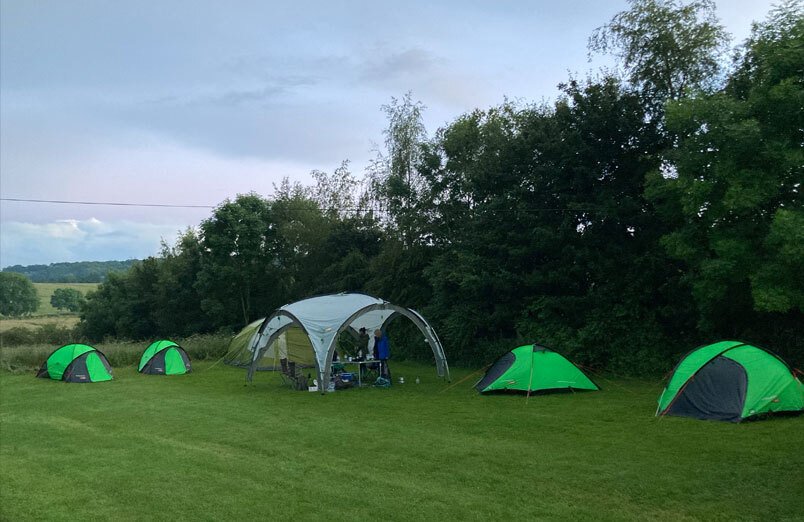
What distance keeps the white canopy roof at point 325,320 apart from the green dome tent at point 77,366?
4.55 metres

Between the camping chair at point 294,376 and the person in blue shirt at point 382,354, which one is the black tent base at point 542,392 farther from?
the camping chair at point 294,376

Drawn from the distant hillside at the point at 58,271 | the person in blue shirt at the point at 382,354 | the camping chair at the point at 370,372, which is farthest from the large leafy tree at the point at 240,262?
the distant hillside at the point at 58,271

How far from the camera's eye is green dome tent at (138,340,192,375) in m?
18.8

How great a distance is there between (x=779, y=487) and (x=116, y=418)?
10778 mm

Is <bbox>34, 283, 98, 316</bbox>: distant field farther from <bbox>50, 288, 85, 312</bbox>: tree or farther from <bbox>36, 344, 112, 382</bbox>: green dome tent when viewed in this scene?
<bbox>36, 344, 112, 382</bbox>: green dome tent

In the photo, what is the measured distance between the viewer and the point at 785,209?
42.0 feet

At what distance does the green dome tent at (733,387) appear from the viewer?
9969mm

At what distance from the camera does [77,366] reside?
1720cm

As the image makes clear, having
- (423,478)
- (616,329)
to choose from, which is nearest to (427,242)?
(616,329)

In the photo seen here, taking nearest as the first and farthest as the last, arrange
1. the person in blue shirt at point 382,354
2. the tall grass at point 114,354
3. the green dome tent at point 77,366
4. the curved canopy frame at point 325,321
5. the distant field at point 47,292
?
the curved canopy frame at point 325,321 < the person in blue shirt at point 382,354 < the green dome tent at point 77,366 < the tall grass at point 114,354 < the distant field at point 47,292

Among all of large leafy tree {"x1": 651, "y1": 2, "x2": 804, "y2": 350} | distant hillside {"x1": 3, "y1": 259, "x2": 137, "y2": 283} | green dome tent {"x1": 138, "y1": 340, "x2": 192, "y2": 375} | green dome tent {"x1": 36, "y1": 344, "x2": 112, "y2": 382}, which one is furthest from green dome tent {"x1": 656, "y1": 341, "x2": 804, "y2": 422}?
distant hillside {"x1": 3, "y1": 259, "x2": 137, "y2": 283}

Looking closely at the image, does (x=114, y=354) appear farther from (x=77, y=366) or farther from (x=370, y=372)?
(x=370, y=372)

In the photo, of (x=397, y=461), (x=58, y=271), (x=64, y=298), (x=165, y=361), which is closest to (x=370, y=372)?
(x=165, y=361)

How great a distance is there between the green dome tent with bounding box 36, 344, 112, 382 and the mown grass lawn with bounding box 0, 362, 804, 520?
3.91 metres
